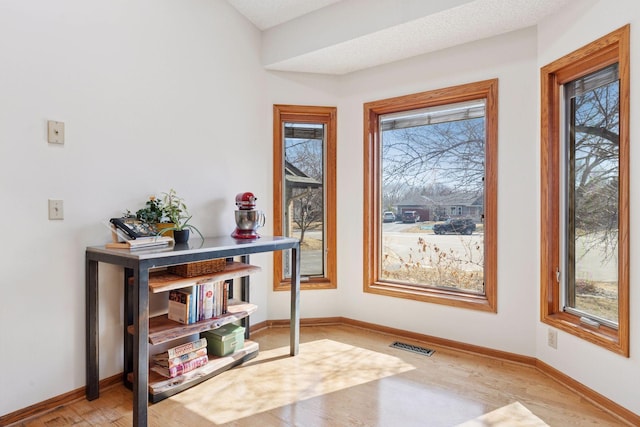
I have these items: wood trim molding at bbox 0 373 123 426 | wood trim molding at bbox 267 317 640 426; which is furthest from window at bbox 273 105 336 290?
wood trim molding at bbox 0 373 123 426

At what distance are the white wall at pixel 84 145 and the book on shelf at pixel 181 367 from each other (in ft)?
0.96

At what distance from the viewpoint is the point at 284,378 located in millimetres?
2377

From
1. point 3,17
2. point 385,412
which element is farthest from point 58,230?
point 385,412

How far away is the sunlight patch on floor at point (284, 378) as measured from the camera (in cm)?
206

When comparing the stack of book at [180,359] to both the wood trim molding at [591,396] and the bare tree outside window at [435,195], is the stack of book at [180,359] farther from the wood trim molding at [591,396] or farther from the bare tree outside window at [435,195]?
the wood trim molding at [591,396]

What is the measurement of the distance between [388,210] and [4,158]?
104 inches

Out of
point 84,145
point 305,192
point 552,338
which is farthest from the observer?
point 305,192

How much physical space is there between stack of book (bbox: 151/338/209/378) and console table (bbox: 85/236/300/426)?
0.23 metres

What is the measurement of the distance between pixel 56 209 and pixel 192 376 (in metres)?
1.20

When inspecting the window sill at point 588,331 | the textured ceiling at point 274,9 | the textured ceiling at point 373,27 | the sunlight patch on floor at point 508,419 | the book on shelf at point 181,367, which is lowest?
the sunlight patch on floor at point 508,419

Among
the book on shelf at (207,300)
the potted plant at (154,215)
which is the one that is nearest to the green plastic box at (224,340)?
the book on shelf at (207,300)

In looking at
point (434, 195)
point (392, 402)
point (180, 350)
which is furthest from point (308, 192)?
point (392, 402)

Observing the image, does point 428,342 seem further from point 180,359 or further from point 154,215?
point 154,215

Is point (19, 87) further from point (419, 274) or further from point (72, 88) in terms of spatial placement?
point (419, 274)
